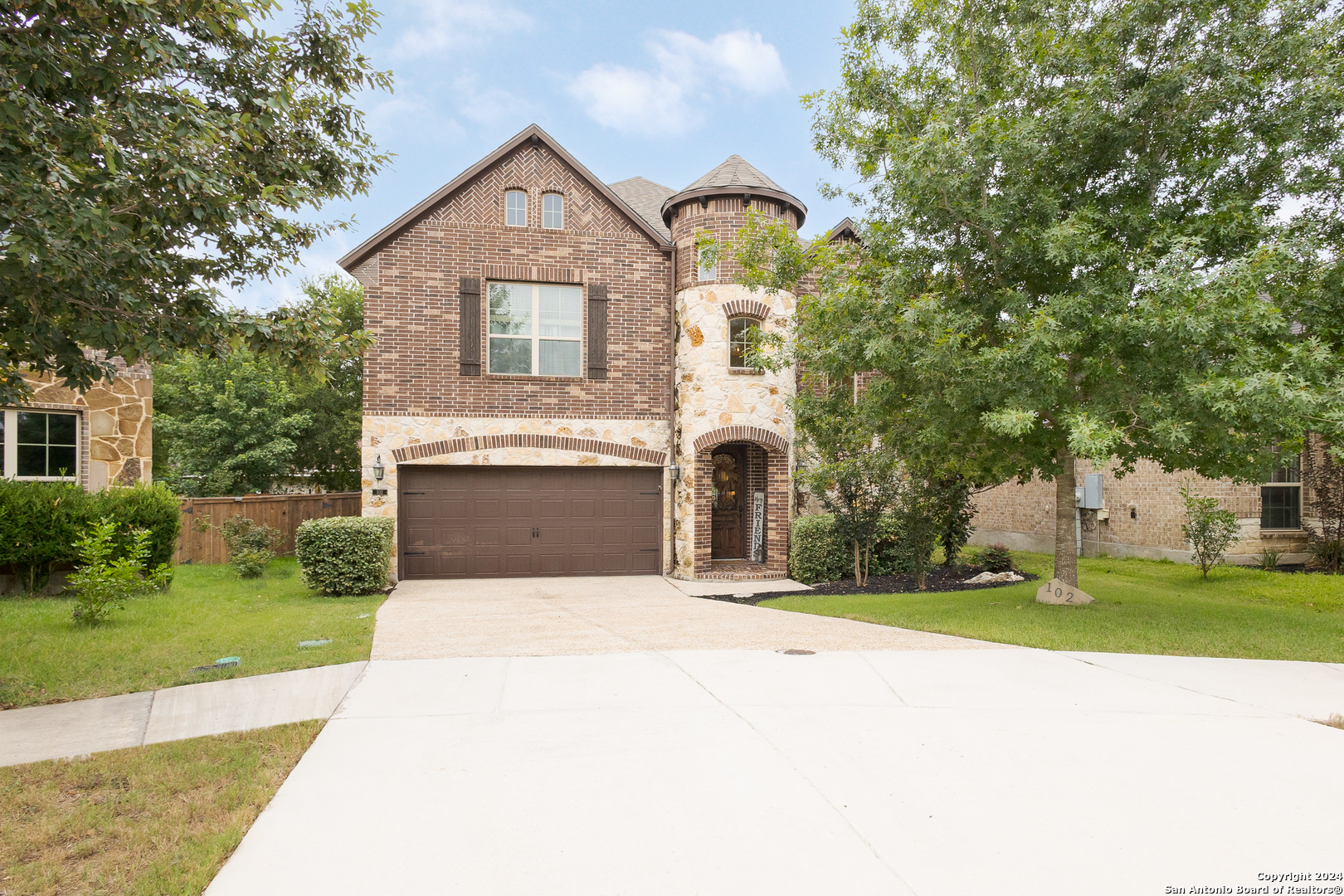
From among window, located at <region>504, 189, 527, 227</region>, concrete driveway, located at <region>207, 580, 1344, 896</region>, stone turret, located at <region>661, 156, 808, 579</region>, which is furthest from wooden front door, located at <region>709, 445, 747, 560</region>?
concrete driveway, located at <region>207, 580, 1344, 896</region>

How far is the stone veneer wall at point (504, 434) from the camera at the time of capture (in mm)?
13164

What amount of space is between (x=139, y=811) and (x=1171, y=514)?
673 inches

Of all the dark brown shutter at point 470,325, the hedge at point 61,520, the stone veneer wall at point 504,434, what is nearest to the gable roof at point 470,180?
the dark brown shutter at point 470,325

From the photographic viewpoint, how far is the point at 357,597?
1142 cm

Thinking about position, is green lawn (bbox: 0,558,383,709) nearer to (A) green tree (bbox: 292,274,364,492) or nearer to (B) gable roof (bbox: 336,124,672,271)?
(B) gable roof (bbox: 336,124,672,271)

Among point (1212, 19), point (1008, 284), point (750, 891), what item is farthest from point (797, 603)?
point (1212, 19)

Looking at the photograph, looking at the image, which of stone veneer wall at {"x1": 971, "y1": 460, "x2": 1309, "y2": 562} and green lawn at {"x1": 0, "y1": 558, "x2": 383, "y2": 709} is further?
stone veneer wall at {"x1": 971, "y1": 460, "x2": 1309, "y2": 562}

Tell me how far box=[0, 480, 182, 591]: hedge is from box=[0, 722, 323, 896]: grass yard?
21.8ft

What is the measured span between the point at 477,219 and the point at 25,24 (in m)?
9.01

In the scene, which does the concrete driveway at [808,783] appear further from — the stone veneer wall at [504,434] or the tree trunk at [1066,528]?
the stone veneer wall at [504,434]

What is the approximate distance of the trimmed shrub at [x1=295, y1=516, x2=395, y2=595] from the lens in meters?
11.5

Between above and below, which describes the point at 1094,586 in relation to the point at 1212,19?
below

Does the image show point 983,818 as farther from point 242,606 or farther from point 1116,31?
point 242,606

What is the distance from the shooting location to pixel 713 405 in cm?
1369
